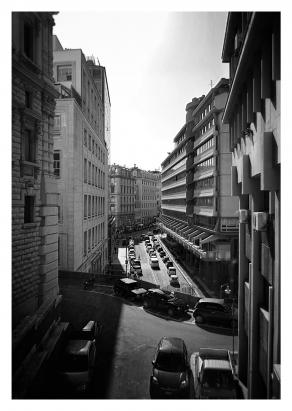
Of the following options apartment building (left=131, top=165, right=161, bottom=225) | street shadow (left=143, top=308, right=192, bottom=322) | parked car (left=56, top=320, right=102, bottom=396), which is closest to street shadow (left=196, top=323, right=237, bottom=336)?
street shadow (left=143, top=308, right=192, bottom=322)

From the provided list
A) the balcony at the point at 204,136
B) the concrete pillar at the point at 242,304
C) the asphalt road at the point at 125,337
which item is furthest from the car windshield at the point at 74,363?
the balcony at the point at 204,136

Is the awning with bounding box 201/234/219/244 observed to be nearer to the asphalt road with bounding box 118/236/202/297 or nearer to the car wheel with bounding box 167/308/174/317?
the asphalt road with bounding box 118/236/202/297

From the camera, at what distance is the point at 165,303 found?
2303cm

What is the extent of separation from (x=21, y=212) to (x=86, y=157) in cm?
2243

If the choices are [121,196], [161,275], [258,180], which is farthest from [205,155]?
[121,196]

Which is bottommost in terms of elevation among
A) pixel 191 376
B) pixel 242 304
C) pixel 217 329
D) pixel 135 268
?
pixel 135 268

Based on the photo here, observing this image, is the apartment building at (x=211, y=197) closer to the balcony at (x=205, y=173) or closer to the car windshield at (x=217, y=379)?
the balcony at (x=205, y=173)

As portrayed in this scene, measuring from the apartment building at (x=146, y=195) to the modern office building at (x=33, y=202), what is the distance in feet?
309

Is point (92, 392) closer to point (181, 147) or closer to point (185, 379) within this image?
point (185, 379)

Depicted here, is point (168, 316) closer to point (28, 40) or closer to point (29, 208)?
point (29, 208)

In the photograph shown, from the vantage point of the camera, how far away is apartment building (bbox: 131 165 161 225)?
111m

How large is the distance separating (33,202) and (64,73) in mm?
20339

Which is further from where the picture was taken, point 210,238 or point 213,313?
point 210,238

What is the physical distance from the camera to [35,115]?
12578mm
